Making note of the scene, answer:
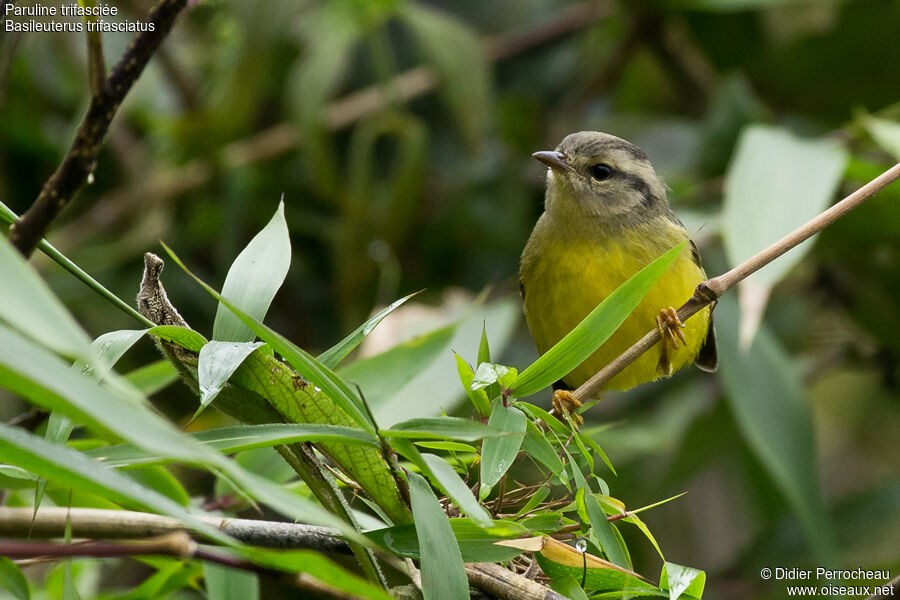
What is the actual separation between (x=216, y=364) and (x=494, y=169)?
110 inches

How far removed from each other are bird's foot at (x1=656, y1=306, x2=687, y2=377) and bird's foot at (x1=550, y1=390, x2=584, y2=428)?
0.26 meters

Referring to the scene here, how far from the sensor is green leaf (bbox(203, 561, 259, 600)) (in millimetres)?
1351

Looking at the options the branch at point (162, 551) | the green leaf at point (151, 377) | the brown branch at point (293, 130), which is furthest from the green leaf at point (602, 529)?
the brown branch at point (293, 130)

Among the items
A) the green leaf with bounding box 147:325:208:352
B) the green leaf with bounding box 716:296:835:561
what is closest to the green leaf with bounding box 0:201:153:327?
the green leaf with bounding box 147:325:208:352

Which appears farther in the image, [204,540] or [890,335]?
[890,335]

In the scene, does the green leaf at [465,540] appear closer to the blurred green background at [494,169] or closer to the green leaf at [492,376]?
the green leaf at [492,376]

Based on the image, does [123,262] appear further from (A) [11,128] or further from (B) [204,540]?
(B) [204,540]

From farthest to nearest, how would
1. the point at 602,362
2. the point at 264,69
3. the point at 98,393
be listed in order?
the point at 264,69
the point at 602,362
the point at 98,393

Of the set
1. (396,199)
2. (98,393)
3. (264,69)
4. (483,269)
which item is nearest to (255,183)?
(264,69)

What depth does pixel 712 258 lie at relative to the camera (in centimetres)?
347

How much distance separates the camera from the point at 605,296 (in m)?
2.39

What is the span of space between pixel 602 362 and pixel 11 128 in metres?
2.52

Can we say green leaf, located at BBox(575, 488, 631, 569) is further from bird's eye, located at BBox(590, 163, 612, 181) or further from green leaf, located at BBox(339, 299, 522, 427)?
bird's eye, located at BBox(590, 163, 612, 181)

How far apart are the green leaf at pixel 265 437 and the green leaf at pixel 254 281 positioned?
0.19 m
